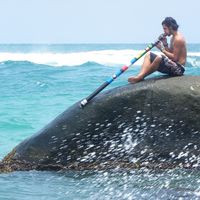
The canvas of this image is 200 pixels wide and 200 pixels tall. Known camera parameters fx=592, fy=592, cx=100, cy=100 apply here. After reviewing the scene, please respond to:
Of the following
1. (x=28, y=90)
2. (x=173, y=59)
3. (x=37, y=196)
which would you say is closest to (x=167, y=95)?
(x=173, y=59)

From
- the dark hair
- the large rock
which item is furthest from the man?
the large rock

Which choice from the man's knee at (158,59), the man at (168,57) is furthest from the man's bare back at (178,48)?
the man's knee at (158,59)

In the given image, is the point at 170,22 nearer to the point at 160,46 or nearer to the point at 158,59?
the point at 160,46

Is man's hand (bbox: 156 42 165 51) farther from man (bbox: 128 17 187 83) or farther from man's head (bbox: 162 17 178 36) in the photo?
man's head (bbox: 162 17 178 36)

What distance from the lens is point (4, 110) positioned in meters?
17.6

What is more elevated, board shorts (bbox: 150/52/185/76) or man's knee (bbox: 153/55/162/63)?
man's knee (bbox: 153/55/162/63)

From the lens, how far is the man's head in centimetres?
820

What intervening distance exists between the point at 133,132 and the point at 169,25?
169cm

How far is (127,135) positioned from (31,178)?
1.33 metres

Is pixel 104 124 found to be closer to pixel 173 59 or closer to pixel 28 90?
pixel 173 59

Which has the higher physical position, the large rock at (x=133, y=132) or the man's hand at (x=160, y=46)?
the man's hand at (x=160, y=46)

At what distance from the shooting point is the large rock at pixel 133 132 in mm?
7488

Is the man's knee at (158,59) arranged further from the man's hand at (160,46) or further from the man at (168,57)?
the man's hand at (160,46)

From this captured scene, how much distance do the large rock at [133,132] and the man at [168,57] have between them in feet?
0.94
